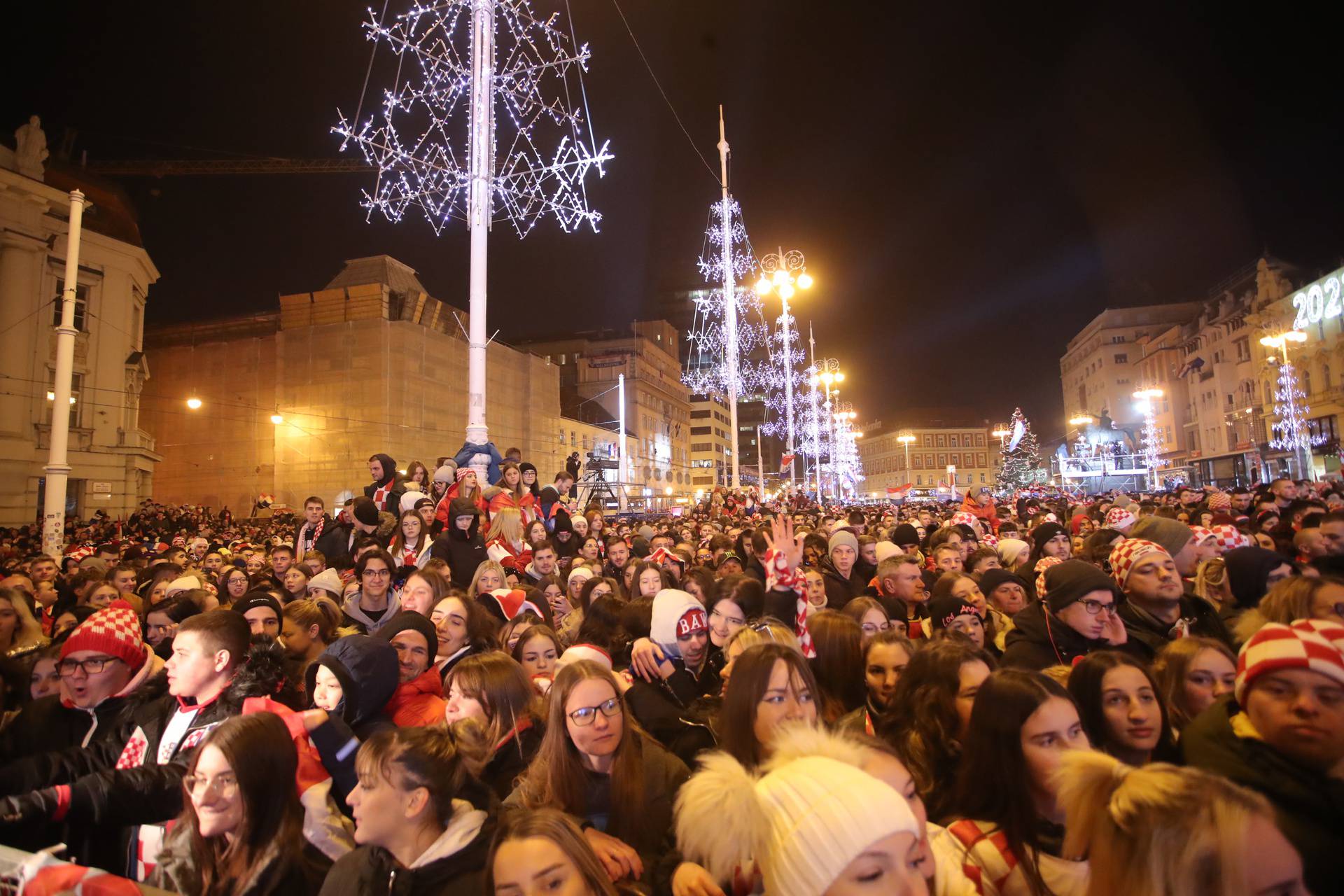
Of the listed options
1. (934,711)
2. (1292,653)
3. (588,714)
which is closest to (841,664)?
(934,711)

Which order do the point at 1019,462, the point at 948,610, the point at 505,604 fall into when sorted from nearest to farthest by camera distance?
the point at 948,610 < the point at 505,604 < the point at 1019,462

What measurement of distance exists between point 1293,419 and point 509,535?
50.6 meters

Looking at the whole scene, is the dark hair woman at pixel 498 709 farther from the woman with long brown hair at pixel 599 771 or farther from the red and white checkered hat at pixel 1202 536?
the red and white checkered hat at pixel 1202 536

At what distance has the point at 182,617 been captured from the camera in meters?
5.35

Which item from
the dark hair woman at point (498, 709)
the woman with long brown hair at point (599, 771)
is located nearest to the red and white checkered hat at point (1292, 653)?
the woman with long brown hair at point (599, 771)

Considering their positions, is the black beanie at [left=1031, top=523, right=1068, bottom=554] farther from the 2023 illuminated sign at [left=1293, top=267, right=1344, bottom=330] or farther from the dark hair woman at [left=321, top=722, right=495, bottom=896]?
the 2023 illuminated sign at [left=1293, top=267, right=1344, bottom=330]

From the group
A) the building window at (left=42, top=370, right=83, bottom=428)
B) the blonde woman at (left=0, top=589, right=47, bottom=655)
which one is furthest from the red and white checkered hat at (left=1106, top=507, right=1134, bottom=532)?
the building window at (left=42, top=370, right=83, bottom=428)

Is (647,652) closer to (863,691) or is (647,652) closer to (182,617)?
(863,691)

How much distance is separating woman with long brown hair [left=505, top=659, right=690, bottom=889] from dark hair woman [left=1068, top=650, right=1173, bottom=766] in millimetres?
1816

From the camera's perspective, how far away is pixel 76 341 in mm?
30859

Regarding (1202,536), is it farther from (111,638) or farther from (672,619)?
(111,638)

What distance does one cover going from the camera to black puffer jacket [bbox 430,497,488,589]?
26.5ft

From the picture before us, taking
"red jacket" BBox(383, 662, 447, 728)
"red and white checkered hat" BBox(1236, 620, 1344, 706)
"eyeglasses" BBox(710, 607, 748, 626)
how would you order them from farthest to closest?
"eyeglasses" BBox(710, 607, 748, 626) → "red jacket" BBox(383, 662, 447, 728) → "red and white checkered hat" BBox(1236, 620, 1344, 706)

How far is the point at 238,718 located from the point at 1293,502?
10949 mm
